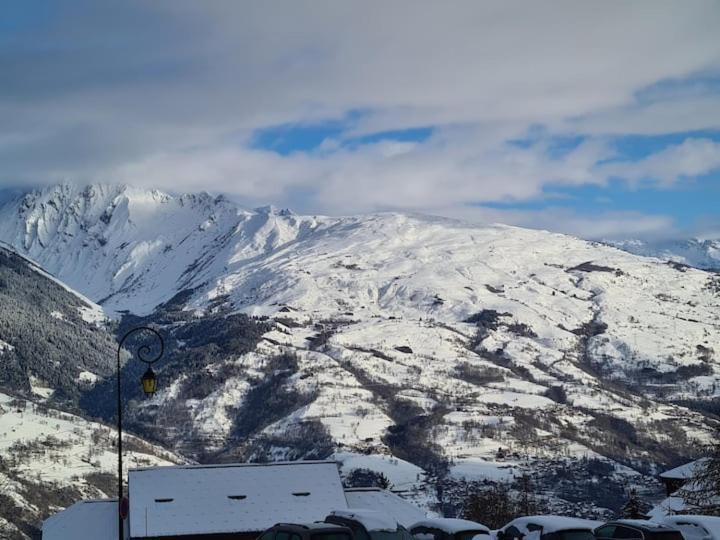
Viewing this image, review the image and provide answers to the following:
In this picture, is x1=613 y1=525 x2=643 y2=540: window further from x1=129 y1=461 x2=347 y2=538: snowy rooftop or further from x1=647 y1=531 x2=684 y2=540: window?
x1=129 y1=461 x2=347 y2=538: snowy rooftop

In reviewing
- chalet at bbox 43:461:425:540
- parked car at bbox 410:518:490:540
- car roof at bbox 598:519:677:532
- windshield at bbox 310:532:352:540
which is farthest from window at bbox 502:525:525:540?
chalet at bbox 43:461:425:540

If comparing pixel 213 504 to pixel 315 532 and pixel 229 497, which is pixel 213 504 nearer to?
pixel 229 497

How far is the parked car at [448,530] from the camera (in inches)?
1446

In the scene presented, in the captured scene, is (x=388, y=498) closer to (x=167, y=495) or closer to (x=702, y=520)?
(x=167, y=495)

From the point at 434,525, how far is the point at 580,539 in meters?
6.13

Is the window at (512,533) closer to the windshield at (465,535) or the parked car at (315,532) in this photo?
the windshield at (465,535)

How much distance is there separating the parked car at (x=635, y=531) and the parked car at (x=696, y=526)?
92 cm

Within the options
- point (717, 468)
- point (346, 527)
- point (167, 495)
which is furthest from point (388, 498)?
point (346, 527)

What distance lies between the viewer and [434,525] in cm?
3803

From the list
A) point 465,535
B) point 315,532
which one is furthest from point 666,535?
point 315,532

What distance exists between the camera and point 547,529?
34812mm

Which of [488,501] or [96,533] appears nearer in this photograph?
[96,533]

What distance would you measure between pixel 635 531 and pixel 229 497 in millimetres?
34934

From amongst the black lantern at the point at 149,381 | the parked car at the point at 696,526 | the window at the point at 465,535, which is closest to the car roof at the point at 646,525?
the parked car at the point at 696,526
